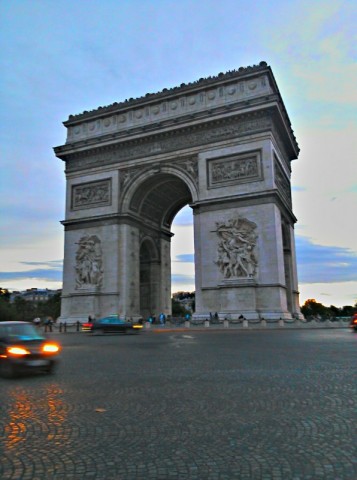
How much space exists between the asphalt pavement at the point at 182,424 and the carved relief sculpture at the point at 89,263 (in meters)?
26.0

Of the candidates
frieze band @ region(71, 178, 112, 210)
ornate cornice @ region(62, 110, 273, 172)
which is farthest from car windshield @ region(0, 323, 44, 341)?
frieze band @ region(71, 178, 112, 210)

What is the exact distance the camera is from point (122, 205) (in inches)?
1382

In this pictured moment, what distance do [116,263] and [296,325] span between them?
14451mm

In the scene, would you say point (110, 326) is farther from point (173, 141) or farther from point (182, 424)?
point (182, 424)

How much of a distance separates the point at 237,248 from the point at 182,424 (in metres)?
→ 25.2

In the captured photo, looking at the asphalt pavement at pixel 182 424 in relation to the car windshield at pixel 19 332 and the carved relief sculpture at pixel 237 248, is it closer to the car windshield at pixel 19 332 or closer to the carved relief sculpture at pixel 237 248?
the car windshield at pixel 19 332

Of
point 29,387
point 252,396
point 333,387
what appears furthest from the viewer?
point 29,387

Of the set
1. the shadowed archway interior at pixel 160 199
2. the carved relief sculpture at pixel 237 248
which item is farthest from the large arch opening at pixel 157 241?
the carved relief sculpture at pixel 237 248

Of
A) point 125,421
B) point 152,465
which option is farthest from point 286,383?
point 152,465

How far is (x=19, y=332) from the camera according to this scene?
9500 mm

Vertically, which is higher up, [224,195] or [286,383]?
[224,195]

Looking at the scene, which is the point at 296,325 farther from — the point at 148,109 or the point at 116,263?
the point at 148,109

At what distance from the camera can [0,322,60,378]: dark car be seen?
28.1 feet

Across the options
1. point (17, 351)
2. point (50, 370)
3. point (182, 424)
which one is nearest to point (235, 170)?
point (50, 370)
